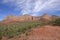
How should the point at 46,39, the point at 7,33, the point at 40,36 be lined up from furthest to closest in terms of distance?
1. the point at 7,33
2. the point at 40,36
3. the point at 46,39

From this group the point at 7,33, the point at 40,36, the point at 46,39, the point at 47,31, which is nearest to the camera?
the point at 46,39

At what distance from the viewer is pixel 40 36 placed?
452 inches

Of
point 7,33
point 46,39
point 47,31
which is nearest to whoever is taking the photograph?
point 46,39

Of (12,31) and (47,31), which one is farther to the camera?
(12,31)

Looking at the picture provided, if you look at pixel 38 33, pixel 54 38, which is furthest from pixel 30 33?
pixel 54 38

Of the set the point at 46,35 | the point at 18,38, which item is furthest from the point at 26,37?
the point at 46,35

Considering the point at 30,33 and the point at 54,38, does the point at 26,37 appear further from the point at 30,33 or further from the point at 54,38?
the point at 54,38

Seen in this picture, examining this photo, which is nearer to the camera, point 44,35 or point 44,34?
point 44,35

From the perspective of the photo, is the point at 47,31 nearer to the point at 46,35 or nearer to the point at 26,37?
the point at 46,35

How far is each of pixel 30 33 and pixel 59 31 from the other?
218 centimetres

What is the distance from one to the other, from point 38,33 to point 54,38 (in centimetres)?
177

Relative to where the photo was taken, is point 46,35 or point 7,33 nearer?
point 46,35

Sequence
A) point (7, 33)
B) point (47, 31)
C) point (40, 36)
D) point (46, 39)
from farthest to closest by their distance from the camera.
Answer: point (7, 33) → point (47, 31) → point (40, 36) → point (46, 39)

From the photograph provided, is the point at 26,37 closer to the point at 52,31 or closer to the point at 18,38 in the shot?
the point at 18,38
